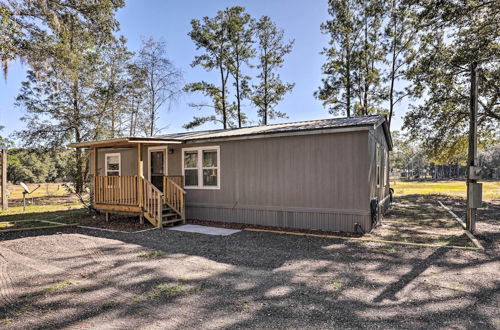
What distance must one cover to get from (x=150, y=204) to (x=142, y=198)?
0.29 meters

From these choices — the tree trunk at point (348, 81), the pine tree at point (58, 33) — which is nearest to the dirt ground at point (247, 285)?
the pine tree at point (58, 33)

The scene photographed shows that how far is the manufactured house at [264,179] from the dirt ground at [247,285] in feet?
4.63

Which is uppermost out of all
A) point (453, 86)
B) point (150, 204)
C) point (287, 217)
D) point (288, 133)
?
point (453, 86)

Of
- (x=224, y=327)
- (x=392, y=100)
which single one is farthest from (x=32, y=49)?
(x=392, y=100)

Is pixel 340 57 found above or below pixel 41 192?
above

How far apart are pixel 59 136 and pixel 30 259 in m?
15.4

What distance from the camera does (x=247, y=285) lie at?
388 centimetres

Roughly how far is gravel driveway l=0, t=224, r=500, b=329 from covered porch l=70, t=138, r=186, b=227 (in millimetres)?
2146

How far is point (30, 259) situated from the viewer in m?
5.21

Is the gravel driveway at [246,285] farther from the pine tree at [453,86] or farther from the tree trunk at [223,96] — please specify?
the tree trunk at [223,96]

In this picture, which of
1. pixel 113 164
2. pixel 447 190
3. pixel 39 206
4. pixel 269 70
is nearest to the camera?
pixel 113 164

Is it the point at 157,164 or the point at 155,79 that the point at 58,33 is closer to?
the point at 157,164

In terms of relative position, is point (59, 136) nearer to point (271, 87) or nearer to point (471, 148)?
point (271, 87)

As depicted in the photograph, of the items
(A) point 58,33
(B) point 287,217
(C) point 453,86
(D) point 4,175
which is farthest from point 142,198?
(C) point 453,86
